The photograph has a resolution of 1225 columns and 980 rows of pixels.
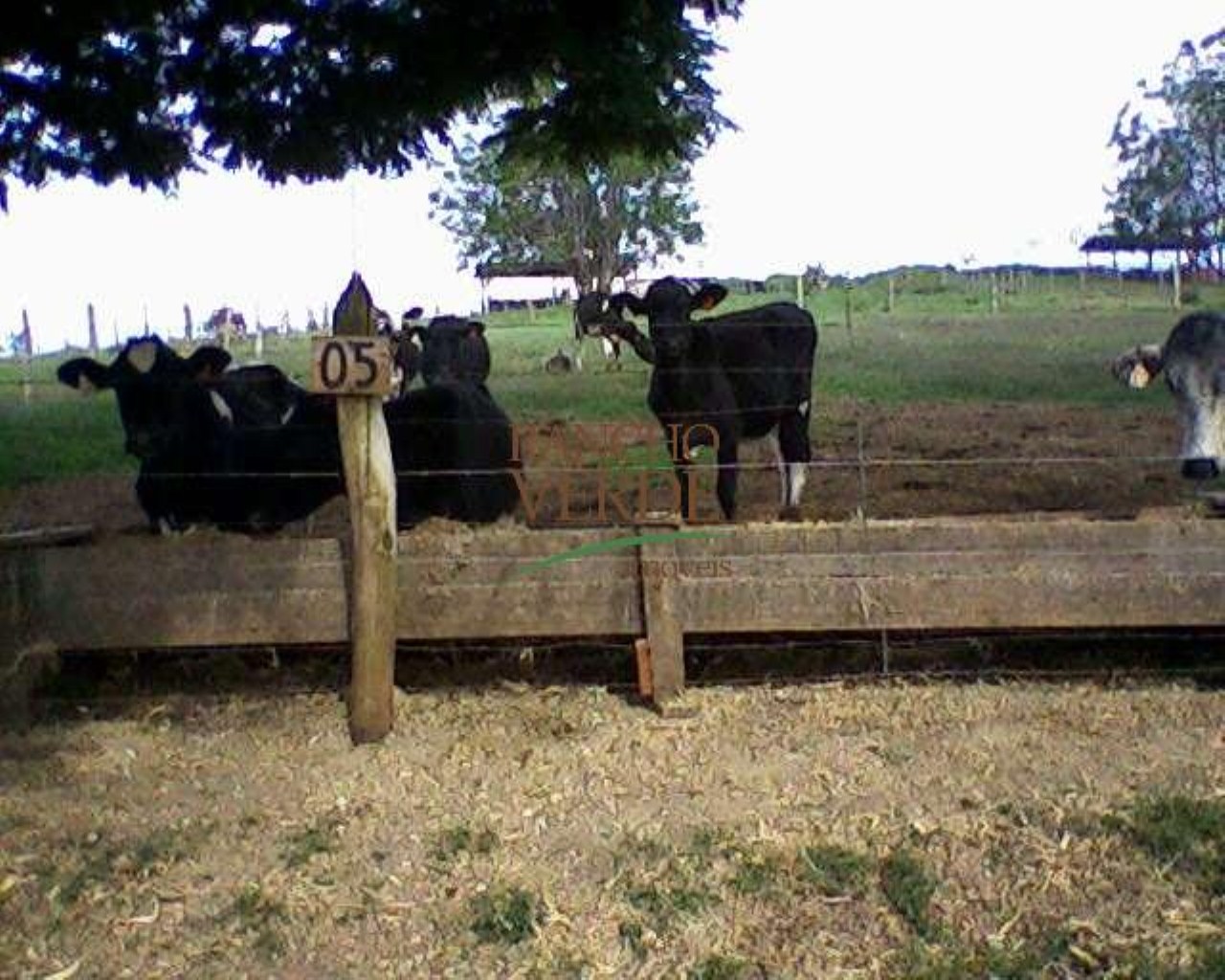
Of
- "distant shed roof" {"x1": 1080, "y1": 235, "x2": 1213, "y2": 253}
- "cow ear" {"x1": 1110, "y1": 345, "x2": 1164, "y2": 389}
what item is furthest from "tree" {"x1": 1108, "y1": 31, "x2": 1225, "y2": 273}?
"cow ear" {"x1": 1110, "y1": 345, "x2": 1164, "y2": 389}

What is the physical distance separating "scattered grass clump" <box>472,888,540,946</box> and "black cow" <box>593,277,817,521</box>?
3.95 m

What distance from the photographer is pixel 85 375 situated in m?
8.56

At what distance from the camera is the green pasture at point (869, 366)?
52.9 ft

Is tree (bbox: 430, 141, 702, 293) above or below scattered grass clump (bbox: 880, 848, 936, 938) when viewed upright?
above

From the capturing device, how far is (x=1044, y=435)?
1361cm

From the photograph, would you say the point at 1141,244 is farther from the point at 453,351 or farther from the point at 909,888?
the point at 909,888

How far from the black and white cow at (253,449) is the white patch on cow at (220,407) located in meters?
0.01

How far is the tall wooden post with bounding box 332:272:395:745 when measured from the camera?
18.0 ft

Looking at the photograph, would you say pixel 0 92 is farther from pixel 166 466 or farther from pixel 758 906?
pixel 758 906

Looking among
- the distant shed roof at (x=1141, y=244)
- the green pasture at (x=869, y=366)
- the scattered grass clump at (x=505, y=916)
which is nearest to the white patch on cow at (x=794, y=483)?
the scattered grass clump at (x=505, y=916)

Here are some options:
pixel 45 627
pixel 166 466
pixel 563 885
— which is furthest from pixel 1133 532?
pixel 166 466

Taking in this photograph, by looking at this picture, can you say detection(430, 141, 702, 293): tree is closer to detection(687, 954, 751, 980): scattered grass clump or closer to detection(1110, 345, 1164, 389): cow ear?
detection(1110, 345, 1164, 389): cow ear

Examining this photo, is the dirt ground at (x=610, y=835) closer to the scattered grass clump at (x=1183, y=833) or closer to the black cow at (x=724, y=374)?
the scattered grass clump at (x=1183, y=833)

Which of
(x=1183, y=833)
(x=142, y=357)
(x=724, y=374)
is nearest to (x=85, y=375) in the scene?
(x=142, y=357)
